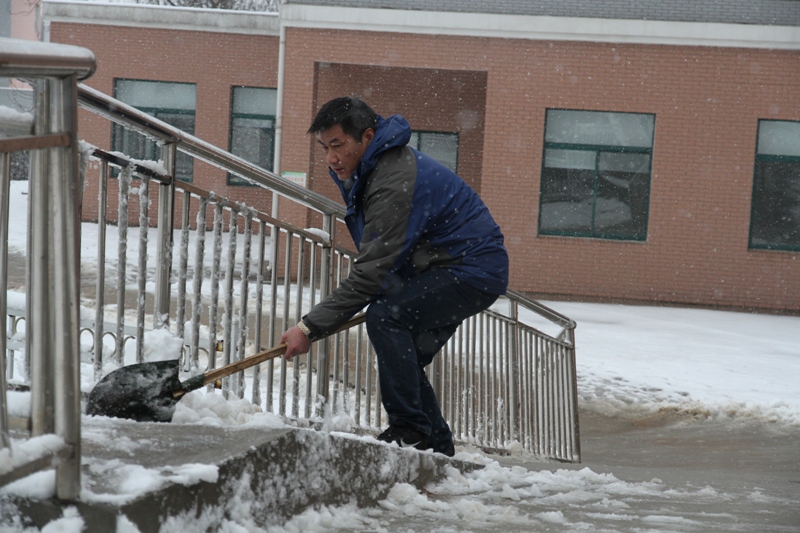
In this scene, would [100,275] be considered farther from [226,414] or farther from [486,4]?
[486,4]

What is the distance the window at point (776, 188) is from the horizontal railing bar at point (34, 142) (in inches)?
605

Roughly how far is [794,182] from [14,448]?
1600 cm

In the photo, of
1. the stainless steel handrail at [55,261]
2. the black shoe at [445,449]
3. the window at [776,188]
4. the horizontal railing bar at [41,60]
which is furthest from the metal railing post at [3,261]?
the window at [776,188]

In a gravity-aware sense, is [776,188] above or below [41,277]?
above

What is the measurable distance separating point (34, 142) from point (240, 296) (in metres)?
2.82

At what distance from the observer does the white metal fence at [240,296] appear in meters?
3.85

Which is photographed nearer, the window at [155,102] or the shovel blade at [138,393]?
the shovel blade at [138,393]

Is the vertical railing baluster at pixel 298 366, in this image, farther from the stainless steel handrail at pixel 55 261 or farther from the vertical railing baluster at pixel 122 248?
the stainless steel handrail at pixel 55 261

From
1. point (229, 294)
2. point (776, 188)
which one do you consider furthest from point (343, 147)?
point (776, 188)

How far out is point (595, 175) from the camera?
52.4ft

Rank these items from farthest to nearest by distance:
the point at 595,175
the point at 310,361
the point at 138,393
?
the point at 595,175 → the point at 310,361 → the point at 138,393

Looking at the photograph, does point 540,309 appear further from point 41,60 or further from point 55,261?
point 41,60

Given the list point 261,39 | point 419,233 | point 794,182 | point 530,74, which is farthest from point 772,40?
point 419,233

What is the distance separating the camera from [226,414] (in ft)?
12.6
